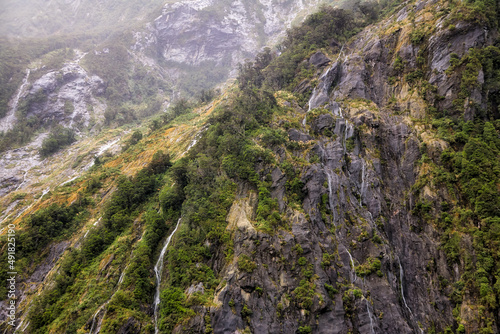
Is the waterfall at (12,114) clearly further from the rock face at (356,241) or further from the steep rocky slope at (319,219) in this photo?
the rock face at (356,241)

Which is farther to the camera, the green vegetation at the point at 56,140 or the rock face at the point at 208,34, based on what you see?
the rock face at the point at 208,34

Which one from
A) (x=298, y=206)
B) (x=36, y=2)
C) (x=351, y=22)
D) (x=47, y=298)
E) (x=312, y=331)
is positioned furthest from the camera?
(x=36, y=2)

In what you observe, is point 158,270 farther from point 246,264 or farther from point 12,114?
point 12,114

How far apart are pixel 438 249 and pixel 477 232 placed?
3346 mm

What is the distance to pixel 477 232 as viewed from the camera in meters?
20.5

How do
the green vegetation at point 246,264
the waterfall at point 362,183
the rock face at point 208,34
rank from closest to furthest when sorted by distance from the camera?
the green vegetation at point 246,264 → the waterfall at point 362,183 → the rock face at point 208,34

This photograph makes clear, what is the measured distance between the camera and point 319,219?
24.8m

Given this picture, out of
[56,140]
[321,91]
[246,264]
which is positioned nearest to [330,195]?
[246,264]

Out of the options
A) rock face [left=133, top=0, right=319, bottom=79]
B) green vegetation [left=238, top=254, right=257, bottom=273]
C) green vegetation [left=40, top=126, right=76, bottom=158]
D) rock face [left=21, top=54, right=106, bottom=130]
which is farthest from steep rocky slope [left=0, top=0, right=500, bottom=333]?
rock face [left=133, top=0, right=319, bottom=79]

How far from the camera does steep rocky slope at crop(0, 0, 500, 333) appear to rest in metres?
19.9

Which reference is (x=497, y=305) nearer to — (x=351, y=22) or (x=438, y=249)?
(x=438, y=249)

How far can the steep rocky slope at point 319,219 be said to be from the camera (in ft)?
65.2

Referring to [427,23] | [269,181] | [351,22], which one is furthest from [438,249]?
[351,22]

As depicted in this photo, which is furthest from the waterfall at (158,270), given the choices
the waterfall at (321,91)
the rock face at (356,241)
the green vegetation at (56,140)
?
the green vegetation at (56,140)
